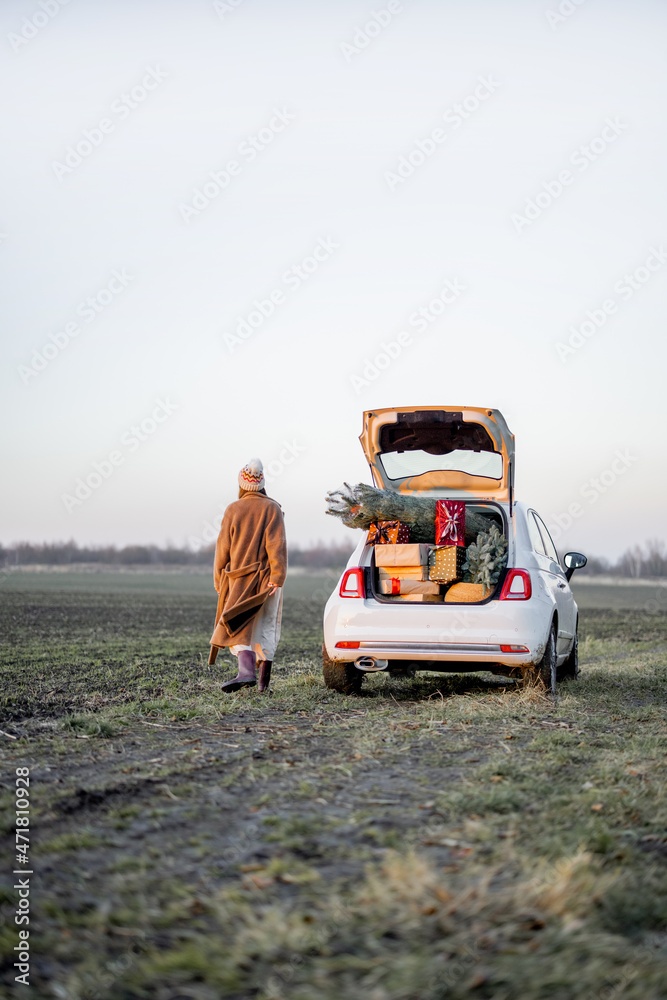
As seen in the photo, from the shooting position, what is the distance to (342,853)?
3209 millimetres

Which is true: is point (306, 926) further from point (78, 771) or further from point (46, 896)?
point (78, 771)

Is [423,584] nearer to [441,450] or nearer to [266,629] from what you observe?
[266,629]

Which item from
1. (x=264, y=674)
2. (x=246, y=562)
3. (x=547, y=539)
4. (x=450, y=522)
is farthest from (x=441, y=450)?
(x=264, y=674)

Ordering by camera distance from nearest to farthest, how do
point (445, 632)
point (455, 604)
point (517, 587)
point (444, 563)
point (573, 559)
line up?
point (445, 632), point (455, 604), point (517, 587), point (444, 563), point (573, 559)

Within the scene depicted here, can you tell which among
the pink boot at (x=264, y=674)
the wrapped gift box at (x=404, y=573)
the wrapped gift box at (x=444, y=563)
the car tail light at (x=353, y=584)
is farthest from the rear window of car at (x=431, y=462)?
the pink boot at (x=264, y=674)

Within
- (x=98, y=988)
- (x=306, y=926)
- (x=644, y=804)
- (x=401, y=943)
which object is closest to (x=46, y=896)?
(x=98, y=988)

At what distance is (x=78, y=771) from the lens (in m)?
4.65

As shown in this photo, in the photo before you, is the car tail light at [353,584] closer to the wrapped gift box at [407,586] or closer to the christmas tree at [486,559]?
the wrapped gift box at [407,586]

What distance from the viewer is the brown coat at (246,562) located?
8117mm

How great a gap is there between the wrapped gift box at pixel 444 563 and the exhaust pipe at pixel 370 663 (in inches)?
38.8

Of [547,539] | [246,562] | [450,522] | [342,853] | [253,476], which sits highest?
[253,476]

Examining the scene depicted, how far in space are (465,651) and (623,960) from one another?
15.4ft

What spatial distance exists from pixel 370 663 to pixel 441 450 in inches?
104

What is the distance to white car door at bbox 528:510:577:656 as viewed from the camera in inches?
332
